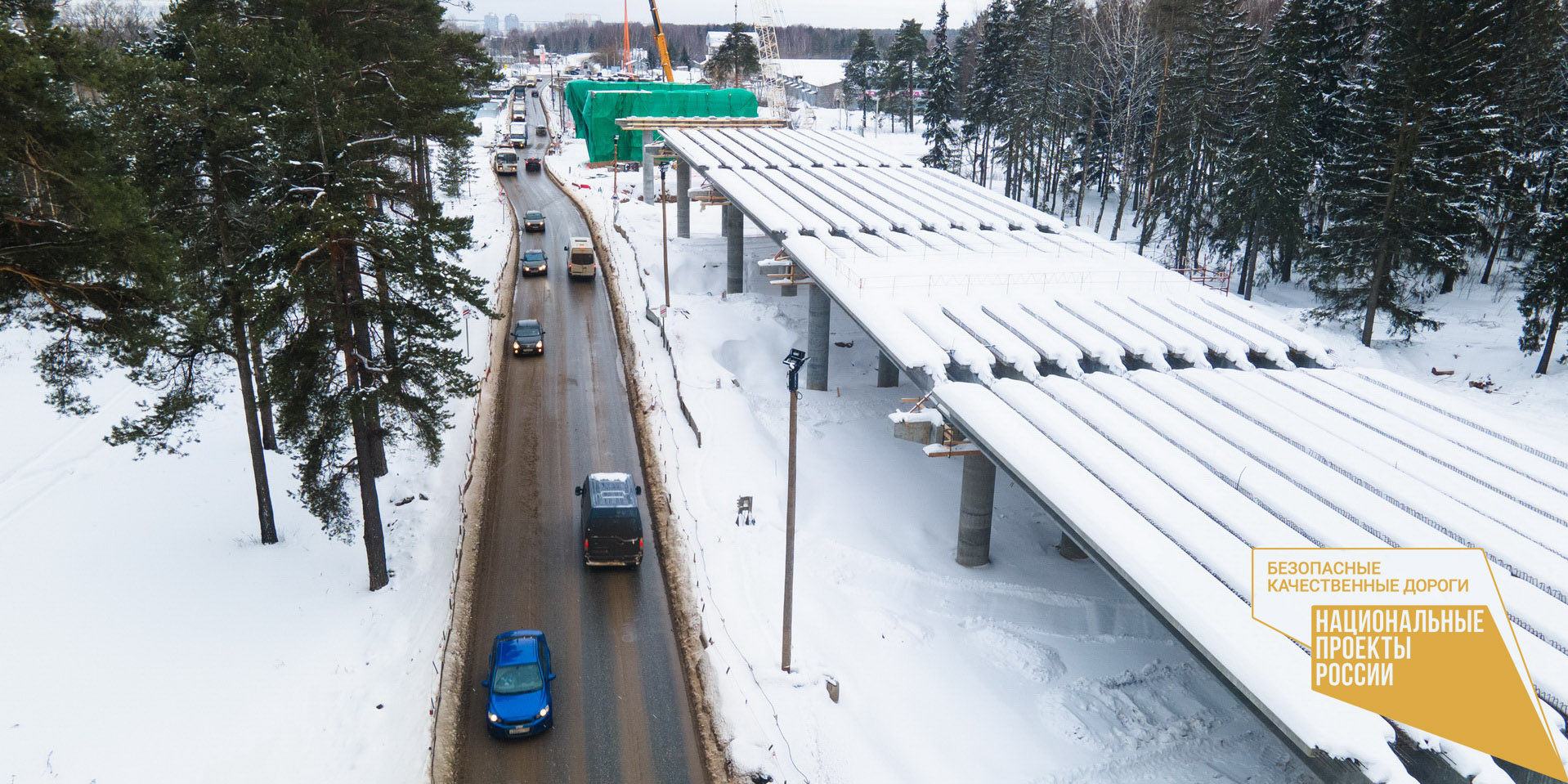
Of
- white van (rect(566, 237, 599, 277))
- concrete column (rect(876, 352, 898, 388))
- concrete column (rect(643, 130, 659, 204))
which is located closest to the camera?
concrete column (rect(876, 352, 898, 388))

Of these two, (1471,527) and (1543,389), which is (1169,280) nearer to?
(1543,389)

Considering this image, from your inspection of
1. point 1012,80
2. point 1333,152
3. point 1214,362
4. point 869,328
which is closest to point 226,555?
point 869,328

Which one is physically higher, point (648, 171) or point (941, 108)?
point (941, 108)

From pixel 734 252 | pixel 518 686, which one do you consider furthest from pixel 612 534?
pixel 734 252

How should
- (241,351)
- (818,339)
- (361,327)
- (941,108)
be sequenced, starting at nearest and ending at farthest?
(361,327)
(241,351)
(818,339)
(941,108)

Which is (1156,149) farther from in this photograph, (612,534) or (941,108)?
(612,534)

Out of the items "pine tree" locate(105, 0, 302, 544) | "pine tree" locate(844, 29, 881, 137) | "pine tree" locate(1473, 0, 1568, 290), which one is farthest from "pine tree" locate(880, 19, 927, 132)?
"pine tree" locate(105, 0, 302, 544)

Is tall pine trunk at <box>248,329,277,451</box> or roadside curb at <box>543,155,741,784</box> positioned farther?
tall pine trunk at <box>248,329,277,451</box>

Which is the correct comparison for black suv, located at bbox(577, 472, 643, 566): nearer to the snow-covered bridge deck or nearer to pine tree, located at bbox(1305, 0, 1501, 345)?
the snow-covered bridge deck
